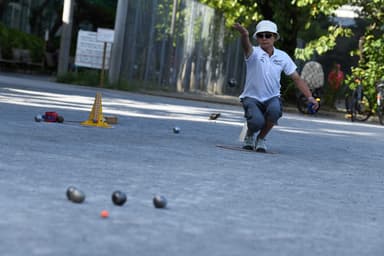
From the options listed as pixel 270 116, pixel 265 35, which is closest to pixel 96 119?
pixel 270 116

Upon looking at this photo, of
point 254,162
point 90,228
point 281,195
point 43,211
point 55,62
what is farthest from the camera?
point 55,62

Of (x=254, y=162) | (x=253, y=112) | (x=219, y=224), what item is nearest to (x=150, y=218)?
(x=219, y=224)

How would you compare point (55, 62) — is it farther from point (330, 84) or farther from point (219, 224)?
point (219, 224)

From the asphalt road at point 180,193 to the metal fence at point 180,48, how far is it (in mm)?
18586

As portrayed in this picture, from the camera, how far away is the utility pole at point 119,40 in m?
35.1

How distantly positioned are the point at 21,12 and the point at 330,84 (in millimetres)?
24677

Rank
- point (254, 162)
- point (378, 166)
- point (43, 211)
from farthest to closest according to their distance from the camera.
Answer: point (378, 166) → point (254, 162) → point (43, 211)

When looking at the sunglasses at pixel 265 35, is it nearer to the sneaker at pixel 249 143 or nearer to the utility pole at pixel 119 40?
the sneaker at pixel 249 143

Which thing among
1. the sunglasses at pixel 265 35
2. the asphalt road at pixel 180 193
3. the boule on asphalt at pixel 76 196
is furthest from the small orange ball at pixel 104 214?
the sunglasses at pixel 265 35

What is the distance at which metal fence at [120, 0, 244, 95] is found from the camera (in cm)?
3575

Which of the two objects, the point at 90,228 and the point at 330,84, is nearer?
the point at 90,228

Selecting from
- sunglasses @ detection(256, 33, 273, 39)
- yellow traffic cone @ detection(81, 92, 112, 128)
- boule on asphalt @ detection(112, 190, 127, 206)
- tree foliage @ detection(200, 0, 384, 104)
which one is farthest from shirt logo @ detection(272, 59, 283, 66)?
tree foliage @ detection(200, 0, 384, 104)

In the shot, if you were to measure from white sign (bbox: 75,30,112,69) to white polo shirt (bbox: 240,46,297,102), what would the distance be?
69.4ft

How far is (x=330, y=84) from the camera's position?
35969mm
